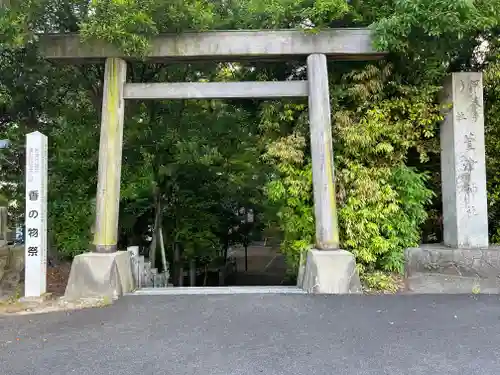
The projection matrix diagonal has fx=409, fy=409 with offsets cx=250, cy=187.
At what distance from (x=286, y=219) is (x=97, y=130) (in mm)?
4303

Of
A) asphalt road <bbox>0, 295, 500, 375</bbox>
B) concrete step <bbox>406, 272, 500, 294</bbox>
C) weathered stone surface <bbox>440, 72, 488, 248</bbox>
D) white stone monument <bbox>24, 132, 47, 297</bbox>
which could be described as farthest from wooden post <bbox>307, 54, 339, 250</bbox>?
white stone monument <bbox>24, 132, 47, 297</bbox>

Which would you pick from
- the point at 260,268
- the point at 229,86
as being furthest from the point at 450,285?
the point at 260,268

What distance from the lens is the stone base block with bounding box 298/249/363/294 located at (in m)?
5.76

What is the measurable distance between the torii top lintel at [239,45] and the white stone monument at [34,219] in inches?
61.2

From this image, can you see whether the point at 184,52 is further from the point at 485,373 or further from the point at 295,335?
the point at 485,373

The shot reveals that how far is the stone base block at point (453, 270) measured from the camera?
6172 millimetres

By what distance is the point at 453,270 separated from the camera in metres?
6.33

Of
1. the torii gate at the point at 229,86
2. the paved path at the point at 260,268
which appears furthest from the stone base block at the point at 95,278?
the paved path at the point at 260,268

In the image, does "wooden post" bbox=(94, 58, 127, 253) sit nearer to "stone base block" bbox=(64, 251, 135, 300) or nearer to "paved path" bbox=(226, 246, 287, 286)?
"stone base block" bbox=(64, 251, 135, 300)

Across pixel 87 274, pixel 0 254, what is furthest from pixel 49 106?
pixel 87 274

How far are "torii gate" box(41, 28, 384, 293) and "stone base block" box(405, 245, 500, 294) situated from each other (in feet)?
4.81

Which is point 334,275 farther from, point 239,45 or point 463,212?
point 239,45

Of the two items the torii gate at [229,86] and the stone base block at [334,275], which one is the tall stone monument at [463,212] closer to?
the stone base block at [334,275]

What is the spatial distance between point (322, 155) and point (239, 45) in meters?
2.14
